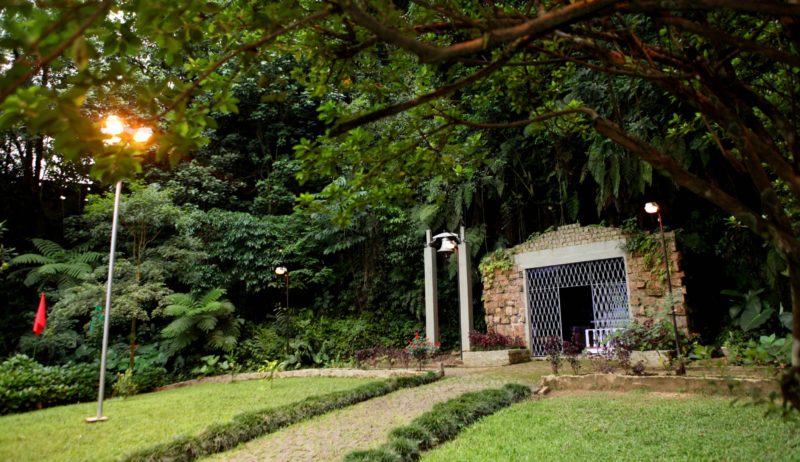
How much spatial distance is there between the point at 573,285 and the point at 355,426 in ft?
21.9

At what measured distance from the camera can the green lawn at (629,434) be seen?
338 cm

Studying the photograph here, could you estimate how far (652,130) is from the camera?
30.0 ft

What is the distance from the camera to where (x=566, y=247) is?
9.84 metres

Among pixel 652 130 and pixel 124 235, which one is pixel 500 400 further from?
pixel 124 235

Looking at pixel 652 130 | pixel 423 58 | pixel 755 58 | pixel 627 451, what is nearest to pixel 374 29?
pixel 423 58

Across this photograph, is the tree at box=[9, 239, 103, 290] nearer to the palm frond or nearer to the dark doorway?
the palm frond

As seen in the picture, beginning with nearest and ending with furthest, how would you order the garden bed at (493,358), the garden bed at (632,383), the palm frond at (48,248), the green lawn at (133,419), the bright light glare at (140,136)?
the bright light glare at (140,136)
the green lawn at (133,419)
the garden bed at (632,383)
the garden bed at (493,358)
the palm frond at (48,248)

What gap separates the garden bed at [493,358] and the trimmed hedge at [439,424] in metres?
3.15

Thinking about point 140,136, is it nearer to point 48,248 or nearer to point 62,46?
point 62,46

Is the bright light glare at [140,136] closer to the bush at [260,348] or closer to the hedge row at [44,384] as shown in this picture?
the hedge row at [44,384]

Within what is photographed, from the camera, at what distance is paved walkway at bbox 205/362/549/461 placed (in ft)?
13.3

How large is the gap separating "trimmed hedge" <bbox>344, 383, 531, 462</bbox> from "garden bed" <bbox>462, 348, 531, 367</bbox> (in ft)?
10.3

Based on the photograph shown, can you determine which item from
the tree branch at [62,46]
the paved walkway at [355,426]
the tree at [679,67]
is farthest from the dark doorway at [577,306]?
the tree branch at [62,46]

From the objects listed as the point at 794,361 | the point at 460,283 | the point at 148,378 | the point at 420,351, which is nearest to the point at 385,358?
the point at 420,351
